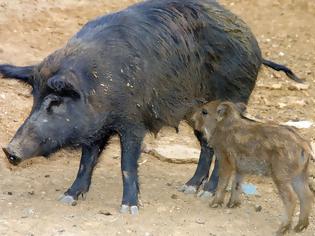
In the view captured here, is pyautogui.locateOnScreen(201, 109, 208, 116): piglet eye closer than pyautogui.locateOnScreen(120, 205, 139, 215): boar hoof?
No

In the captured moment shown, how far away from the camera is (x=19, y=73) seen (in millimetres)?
5781

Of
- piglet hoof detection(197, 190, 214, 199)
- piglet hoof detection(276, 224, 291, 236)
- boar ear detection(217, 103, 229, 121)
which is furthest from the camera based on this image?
piglet hoof detection(197, 190, 214, 199)

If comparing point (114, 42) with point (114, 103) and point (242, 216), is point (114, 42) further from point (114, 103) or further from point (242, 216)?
point (242, 216)

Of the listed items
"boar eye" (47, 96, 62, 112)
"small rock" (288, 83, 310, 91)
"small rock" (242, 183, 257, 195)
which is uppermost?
"boar eye" (47, 96, 62, 112)

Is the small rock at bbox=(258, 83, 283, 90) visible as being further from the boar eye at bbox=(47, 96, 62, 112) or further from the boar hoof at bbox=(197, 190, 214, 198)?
the boar eye at bbox=(47, 96, 62, 112)

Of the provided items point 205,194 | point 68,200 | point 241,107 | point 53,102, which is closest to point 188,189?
point 205,194

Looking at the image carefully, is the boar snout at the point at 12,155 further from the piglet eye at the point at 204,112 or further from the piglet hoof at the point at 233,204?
the piglet hoof at the point at 233,204

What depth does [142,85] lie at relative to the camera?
582 centimetres

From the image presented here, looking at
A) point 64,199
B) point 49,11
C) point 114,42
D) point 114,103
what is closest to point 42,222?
point 64,199

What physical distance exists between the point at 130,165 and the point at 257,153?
0.91 meters

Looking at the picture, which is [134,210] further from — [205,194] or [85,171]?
[205,194]

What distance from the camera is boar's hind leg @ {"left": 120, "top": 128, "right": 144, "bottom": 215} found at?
5.85 metres

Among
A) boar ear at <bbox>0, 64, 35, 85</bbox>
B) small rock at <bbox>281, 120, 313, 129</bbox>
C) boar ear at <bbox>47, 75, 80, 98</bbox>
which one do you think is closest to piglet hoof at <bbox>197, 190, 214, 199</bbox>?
boar ear at <bbox>47, 75, 80, 98</bbox>

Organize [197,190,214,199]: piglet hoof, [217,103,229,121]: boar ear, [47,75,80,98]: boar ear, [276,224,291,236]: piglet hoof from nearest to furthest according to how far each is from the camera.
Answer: [47,75,80,98]: boar ear, [276,224,291,236]: piglet hoof, [217,103,229,121]: boar ear, [197,190,214,199]: piglet hoof
